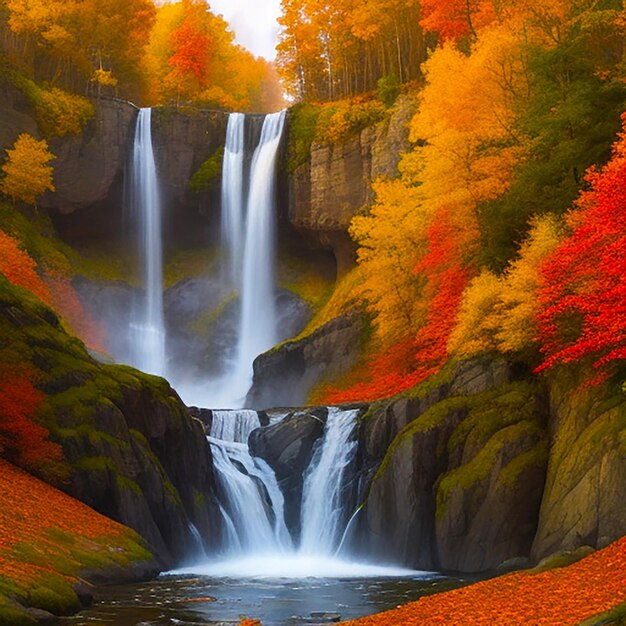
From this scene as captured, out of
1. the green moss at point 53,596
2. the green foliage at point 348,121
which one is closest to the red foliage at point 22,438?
the green moss at point 53,596

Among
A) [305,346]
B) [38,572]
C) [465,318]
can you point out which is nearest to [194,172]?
[305,346]

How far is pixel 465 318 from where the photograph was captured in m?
26.5

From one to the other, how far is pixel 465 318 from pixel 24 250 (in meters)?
27.7

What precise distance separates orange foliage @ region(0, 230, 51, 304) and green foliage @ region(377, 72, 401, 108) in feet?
70.6

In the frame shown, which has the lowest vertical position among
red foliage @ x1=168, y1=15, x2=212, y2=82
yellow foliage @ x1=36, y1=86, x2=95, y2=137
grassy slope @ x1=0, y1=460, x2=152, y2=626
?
grassy slope @ x1=0, y1=460, x2=152, y2=626

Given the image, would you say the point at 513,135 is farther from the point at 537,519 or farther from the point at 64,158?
the point at 64,158

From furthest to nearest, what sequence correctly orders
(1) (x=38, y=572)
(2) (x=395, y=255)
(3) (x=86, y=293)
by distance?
(3) (x=86, y=293)
(2) (x=395, y=255)
(1) (x=38, y=572)

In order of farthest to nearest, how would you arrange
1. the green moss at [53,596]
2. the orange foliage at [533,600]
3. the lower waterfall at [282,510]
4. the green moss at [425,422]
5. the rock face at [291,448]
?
the rock face at [291,448]
the lower waterfall at [282,510]
the green moss at [425,422]
the green moss at [53,596]
the orange foliage at [533,600]

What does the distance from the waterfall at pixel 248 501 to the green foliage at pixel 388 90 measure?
24.9 m

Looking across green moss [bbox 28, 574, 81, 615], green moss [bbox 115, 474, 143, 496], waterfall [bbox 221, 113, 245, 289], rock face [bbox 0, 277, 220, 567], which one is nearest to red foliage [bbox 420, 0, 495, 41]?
waterfall [bbox 221, 113, 245, 289]

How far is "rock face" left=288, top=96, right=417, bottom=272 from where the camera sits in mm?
45906

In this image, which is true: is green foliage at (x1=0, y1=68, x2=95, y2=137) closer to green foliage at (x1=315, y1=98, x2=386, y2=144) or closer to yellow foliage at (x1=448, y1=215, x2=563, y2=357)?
green foliage at (x1=315, y1=98, x2=386, y2=144)

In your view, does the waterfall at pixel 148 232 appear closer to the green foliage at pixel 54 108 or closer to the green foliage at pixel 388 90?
the green foliage at pixel 54 108

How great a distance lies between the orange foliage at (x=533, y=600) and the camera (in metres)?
11.8
